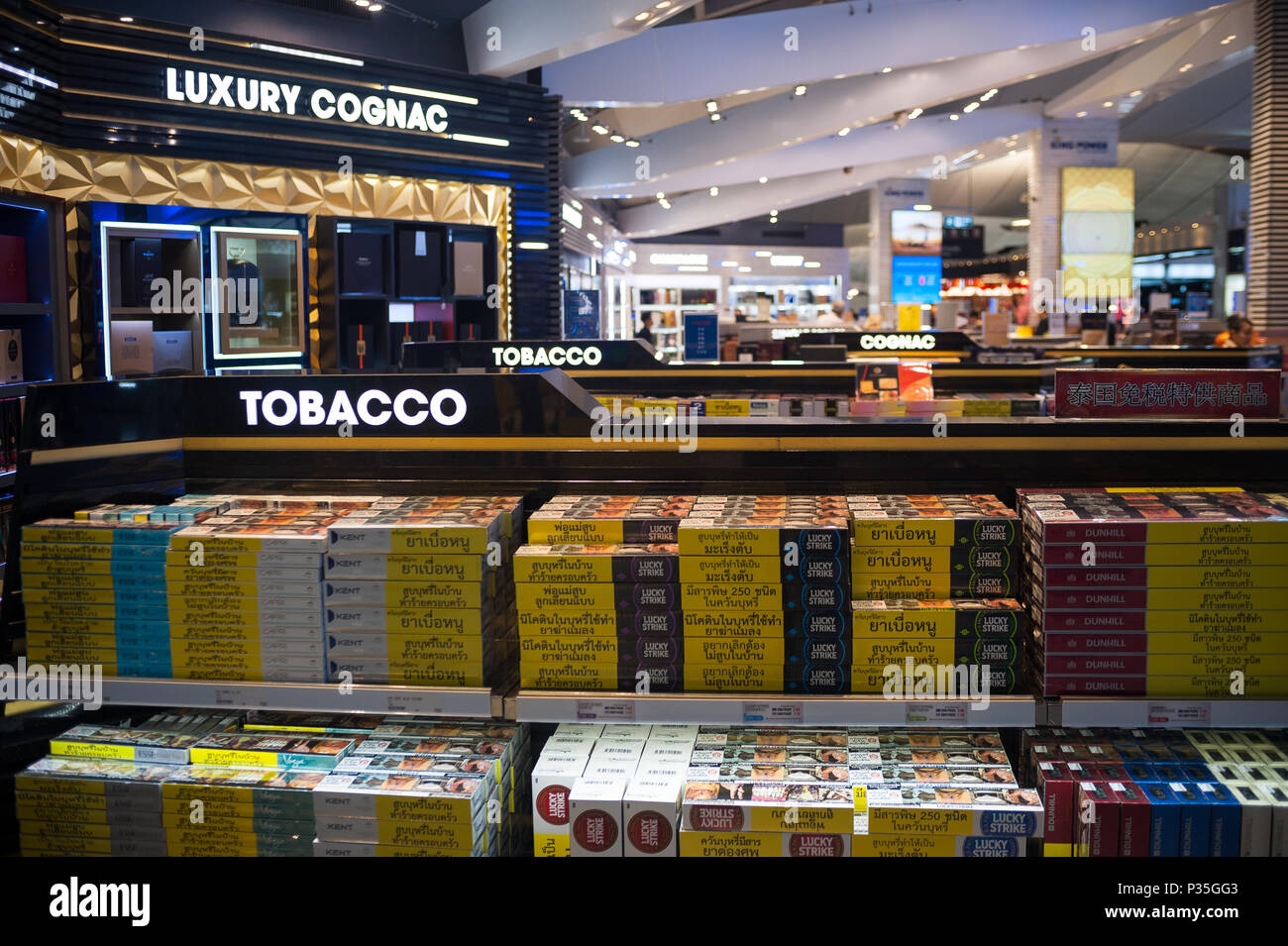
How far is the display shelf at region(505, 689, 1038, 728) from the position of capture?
197 cm

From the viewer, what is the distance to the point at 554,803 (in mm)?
2047

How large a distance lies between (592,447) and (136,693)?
1.06 m

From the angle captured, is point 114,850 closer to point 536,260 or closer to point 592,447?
point 592,447

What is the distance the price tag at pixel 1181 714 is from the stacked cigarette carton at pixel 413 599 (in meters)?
1.22

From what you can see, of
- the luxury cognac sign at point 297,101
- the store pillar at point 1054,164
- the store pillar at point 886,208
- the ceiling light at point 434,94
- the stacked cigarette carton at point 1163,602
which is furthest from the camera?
the store pillar at point 886,208

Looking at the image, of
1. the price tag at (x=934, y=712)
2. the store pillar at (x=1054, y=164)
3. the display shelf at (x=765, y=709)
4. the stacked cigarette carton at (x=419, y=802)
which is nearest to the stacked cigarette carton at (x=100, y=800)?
the stacked cigarette carton at (x=419, y=802)

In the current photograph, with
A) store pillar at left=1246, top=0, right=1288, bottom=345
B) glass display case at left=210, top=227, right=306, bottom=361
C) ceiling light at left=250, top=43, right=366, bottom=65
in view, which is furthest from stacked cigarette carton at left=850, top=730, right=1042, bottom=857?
store pillar at left=1246, top=0, right=1288, bottom=345

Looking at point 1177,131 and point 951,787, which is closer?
point 951,787

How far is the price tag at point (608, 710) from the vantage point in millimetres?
2037

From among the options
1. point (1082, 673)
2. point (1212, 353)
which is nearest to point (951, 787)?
point (1082, 673)

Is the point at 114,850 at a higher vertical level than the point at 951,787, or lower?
lower

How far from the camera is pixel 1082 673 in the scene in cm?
201

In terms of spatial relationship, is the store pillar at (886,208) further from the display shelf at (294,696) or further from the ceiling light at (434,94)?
the display shelf at (294,696)

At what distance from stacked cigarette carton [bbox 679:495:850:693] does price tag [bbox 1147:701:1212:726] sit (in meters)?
0.55
